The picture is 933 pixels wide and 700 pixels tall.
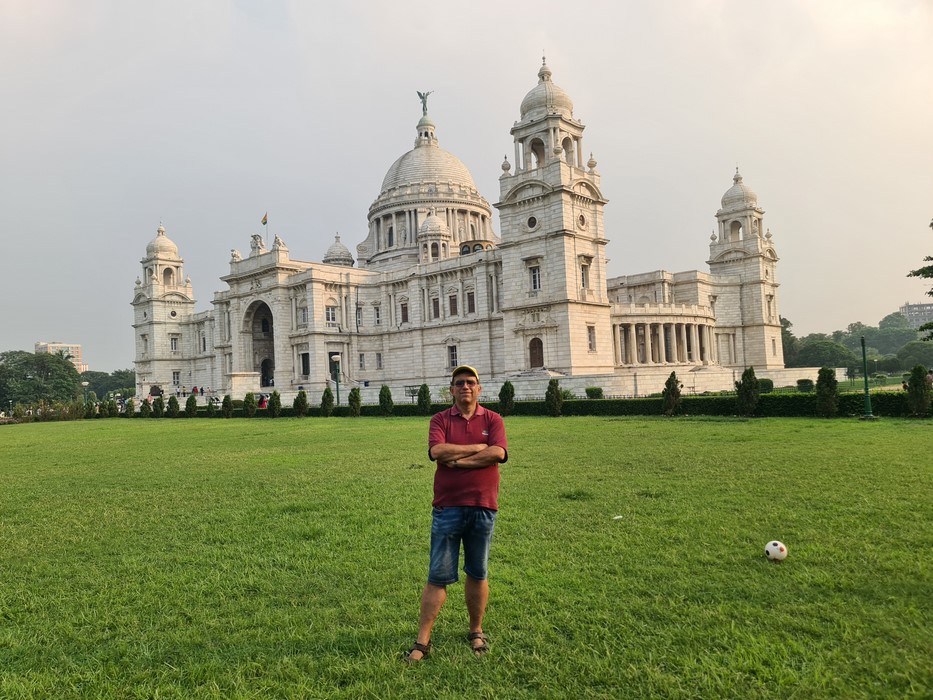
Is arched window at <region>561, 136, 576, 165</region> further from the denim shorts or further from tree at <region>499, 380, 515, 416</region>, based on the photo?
the denim shorts

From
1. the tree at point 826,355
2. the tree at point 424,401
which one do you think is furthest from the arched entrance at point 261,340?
the tree at point 826,355

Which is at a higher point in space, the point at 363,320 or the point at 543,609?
the point at 363,320

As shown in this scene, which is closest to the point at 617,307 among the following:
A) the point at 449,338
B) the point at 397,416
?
the point at 449,338

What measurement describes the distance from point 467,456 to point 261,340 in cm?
6365

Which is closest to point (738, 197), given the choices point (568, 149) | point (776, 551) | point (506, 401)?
point (568, 149)

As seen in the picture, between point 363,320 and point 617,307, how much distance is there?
23.3 metres

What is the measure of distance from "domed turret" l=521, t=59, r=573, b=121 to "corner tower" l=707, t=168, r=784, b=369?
21592mm

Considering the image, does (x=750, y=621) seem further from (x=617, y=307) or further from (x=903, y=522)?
(x=617, y=307)

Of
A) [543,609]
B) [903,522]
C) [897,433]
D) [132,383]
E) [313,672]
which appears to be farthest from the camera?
[132,383]

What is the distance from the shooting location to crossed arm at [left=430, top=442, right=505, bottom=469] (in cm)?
517

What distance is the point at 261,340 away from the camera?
216ft

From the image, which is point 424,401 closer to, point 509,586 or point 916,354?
point 509,586

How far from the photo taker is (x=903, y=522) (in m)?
7.92

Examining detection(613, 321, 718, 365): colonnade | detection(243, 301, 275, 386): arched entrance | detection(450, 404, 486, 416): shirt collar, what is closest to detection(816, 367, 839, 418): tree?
detection(450, 404, 486, 416): shirt collar
